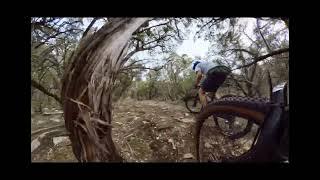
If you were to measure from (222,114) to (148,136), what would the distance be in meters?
0.66

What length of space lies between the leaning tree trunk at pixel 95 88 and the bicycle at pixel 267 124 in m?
0.79

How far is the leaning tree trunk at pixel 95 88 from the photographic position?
9.89 feet

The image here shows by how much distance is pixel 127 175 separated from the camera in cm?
305

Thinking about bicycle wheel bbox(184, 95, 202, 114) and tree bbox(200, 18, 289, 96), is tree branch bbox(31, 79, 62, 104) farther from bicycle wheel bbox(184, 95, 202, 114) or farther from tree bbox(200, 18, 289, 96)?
tree bbox(200, 18, 289, 96)

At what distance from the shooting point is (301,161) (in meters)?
2.99

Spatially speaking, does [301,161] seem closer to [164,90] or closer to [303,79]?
[303,79]

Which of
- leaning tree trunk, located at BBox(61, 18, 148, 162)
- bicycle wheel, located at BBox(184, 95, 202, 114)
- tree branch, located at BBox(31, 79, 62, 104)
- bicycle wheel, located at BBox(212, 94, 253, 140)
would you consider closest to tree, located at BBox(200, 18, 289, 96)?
bicycle wheel, located at BBox(212, 94, 253, 140)

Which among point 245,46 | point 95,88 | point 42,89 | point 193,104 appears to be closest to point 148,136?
point 193,104

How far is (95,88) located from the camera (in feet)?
9.91
